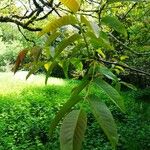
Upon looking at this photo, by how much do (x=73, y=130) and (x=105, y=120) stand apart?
5 cm

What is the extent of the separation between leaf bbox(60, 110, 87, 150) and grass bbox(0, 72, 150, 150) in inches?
246

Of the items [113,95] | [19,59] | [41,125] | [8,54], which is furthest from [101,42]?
[8,54]

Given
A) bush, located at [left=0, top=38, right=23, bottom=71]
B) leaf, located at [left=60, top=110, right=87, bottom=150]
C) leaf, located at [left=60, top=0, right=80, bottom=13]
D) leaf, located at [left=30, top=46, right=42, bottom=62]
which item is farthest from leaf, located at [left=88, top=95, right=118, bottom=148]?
bush, located at [left=0, top=38, right=23, bottom=71]

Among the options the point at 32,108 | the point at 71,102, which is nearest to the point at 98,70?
the point at 71,102

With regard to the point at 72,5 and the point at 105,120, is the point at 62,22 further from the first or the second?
the point at 105,120

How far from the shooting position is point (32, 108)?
32.1 ft

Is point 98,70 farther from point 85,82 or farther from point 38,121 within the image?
point 38,121

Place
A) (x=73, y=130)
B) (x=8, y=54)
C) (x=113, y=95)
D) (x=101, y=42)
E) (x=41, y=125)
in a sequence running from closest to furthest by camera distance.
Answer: (x=73, y=130) → (x=113, y=95) → (x=101, y=42) → (x=41, y=125) → (x=8, y=54)

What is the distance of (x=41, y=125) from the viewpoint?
8.42 metres

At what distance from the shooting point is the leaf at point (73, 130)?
1.59ft

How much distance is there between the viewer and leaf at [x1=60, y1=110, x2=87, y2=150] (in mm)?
485

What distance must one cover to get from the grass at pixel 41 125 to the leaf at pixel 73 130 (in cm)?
625

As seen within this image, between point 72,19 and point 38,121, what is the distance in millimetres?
8118

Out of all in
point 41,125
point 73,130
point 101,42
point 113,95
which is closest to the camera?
point 73,130
